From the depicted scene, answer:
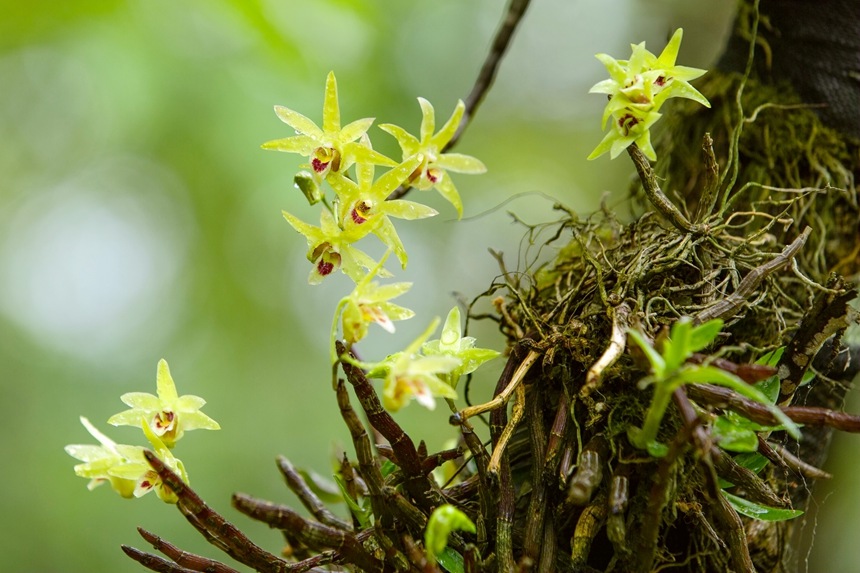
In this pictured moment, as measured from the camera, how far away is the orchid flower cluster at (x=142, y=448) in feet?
2.37

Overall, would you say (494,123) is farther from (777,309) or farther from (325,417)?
(777,309)

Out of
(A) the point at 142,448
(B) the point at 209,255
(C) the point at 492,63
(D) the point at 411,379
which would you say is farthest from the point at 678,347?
(B) the point at 209,255

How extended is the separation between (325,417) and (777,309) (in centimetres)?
412

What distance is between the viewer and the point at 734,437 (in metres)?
0.66

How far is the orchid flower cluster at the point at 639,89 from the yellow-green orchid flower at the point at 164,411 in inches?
22.4

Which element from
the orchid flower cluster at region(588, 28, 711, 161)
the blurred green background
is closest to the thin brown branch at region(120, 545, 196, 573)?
the orchid flower cluster at region(588, 28, 711, 161)

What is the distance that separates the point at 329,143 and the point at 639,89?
0.37m

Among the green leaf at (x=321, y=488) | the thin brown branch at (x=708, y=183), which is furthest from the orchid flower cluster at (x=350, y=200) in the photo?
the green leaf at (x=321, y=488)

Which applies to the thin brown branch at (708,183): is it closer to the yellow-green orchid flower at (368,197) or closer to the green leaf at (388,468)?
the yellow-green orchid flower at (368,197)

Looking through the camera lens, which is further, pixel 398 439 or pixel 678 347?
pixel 398 439

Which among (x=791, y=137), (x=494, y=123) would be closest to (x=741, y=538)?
(x=791, y=137)

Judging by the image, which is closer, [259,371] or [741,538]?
[741,538]

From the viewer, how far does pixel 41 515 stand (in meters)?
3.86

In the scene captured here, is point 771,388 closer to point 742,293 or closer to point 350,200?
point 742,293
